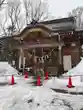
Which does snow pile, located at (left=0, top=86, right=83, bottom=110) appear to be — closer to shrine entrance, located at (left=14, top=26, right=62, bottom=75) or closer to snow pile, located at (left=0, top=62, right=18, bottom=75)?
shrine entrance, located at (left=14, top=26, right=62, bottom=75)

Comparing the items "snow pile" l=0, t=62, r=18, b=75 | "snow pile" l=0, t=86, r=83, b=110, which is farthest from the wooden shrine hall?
"snow pile" l=0, t=86, r=83, b=110

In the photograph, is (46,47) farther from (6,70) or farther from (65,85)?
(65,85)

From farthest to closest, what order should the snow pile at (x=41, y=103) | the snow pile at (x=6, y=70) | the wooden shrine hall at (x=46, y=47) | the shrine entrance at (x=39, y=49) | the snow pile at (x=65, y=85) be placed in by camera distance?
the snow pile at (x=6, y=70), the shrine entrance at (x=39, y=49), the wooden shrine hall at (x=46, y=47), the snow pile at (x=65, y=85), the snow pile at (x=41, y=103)

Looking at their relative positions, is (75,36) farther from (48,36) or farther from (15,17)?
(15,17)

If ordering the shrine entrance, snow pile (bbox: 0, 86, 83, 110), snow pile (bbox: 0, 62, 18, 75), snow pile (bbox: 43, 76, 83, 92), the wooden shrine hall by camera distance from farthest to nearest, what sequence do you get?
snow pile (bbox: 0, 62, 18, 75) < the shrine entrance < the wooden shrine hall < snow pile (bbox: 43, 76, 83, 92) < snow pile (bbox: 0, 86, 83, 110)

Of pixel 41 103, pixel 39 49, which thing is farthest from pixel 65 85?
pixel 39 49

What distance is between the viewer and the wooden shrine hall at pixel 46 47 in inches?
755

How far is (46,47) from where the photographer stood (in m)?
20.2

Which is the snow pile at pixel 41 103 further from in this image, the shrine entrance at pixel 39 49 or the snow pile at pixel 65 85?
the shrine entrance at pixel 39 49

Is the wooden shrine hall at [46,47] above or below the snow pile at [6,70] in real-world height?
above

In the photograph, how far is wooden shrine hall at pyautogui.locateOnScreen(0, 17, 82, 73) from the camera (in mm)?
19188

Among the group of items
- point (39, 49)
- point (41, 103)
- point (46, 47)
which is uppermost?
point (46, 47)

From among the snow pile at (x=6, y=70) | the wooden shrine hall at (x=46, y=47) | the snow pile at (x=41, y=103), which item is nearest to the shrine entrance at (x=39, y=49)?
the wooden shrine hall at (x=46, y=47)

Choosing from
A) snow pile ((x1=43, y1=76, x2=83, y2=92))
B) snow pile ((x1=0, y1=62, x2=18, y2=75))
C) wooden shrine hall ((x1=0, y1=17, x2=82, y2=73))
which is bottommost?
snow pile ((x1=0, y1=62, x2=18, y2=75))
